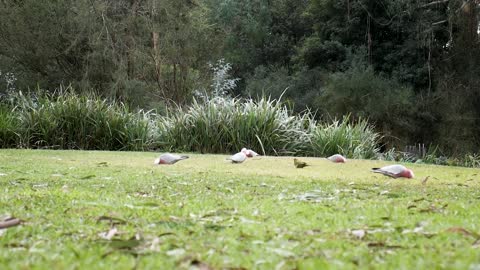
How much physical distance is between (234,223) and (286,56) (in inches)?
927

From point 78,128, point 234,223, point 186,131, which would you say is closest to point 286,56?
point 186,131

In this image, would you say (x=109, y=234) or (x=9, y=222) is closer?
(x=109, y=234)

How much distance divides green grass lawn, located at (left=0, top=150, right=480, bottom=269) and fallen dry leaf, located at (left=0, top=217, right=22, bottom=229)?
0.14 feet

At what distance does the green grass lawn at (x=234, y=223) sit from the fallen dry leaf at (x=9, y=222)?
0.04 meters

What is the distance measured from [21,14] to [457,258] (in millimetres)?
13749

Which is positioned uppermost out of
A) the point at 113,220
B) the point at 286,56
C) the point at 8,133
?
the point at 286,56

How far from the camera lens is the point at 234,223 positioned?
70.2 inches

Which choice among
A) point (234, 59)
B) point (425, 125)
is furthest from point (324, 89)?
point (234, 59)

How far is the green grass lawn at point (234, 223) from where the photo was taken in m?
1.25

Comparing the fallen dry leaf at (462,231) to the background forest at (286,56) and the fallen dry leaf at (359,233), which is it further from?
the background forest at (286,56)

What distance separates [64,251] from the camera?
1.32m

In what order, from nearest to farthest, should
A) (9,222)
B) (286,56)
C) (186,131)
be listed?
(9,222) → (186,131) → (286,56)

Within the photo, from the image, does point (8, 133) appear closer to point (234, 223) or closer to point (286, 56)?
point (234, 223)

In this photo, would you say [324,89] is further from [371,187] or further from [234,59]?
[371,187]
